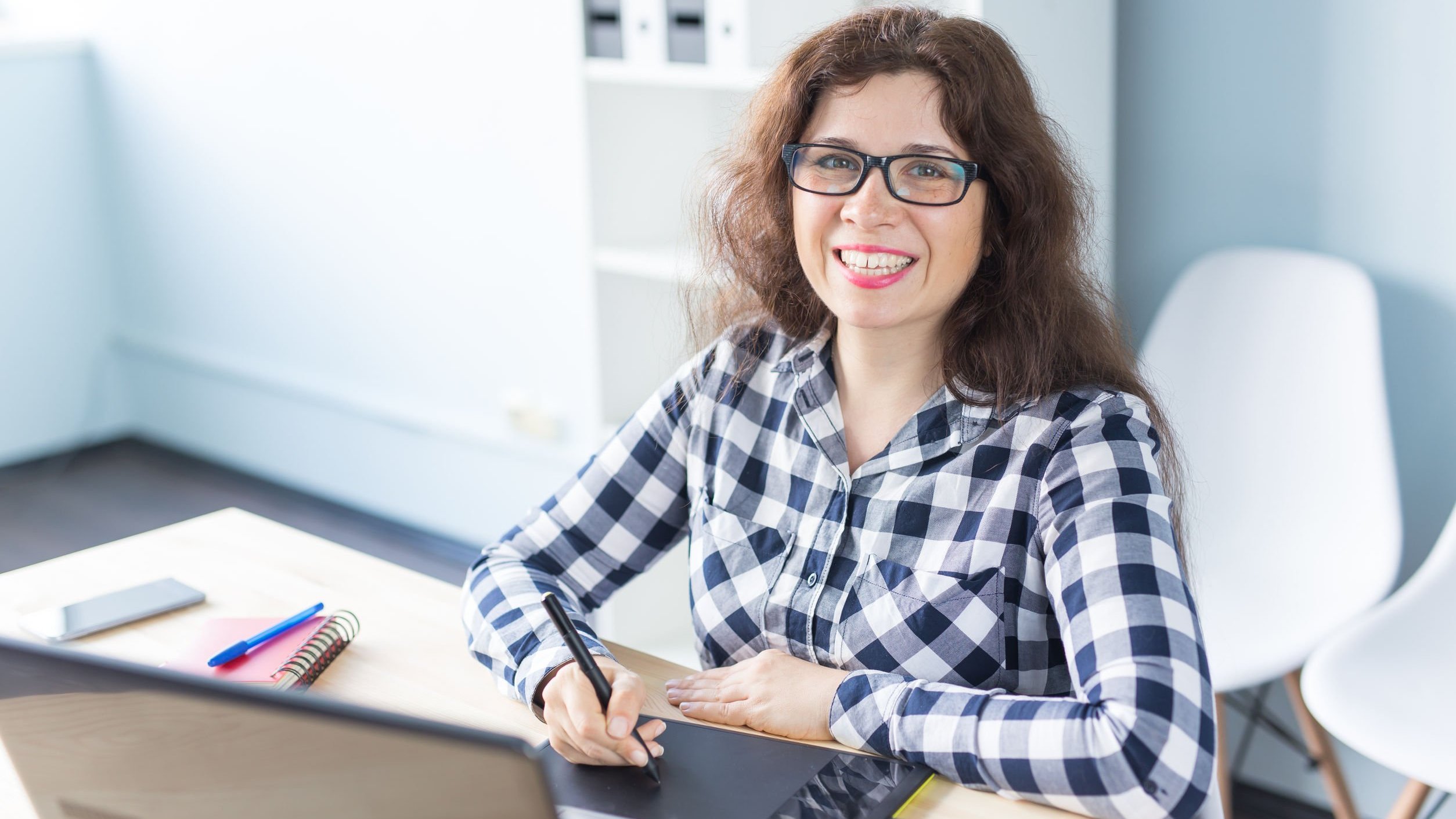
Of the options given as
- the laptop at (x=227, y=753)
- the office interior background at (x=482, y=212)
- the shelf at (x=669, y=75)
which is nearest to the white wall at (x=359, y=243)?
the office interior background at (x=482, y=212)

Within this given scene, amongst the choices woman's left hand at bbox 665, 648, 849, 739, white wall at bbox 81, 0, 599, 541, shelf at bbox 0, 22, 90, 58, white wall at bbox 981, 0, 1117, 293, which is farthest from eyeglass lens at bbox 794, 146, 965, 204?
shelf at bbox 0, 22, 90, 58

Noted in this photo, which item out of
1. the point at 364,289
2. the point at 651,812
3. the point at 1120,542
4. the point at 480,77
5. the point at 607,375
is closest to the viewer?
the point at 651,812

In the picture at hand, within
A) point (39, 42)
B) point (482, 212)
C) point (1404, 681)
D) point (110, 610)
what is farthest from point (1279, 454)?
point (39, 42)

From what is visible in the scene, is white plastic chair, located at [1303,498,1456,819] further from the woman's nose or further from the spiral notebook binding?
the spiral notebook binding

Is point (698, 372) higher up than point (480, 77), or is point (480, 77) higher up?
point (480, 77)

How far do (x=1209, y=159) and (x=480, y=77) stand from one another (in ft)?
5.49

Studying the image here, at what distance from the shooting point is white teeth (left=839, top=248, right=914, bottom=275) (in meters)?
1.29

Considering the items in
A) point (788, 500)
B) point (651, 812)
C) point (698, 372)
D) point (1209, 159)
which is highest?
point (1209, 159)

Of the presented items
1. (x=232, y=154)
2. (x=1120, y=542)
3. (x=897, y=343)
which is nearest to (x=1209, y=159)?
(x=897, y=343)

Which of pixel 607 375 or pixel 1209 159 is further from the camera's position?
pixel 607 375

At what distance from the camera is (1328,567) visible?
1.90 m

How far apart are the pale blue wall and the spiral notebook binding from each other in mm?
1409

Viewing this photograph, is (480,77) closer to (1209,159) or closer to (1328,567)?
(1209,159)

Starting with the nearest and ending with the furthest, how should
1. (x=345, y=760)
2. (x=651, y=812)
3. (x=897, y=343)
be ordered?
1. (x=345, y=760)
2. (x=651, y=812)
3. (x=897, y=343)
